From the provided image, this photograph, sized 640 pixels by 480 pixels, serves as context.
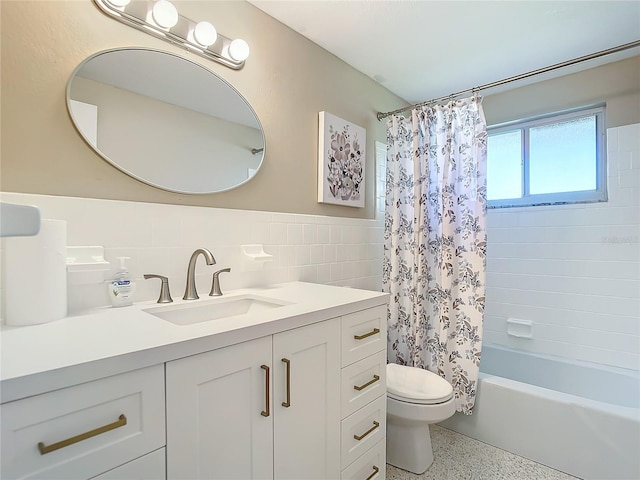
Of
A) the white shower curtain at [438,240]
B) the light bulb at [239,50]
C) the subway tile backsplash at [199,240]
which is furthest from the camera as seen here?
the white shower curtain at [438,240]

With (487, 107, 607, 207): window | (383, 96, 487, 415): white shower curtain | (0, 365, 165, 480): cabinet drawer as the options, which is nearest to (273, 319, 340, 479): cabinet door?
(0, 365, 165, 480): cabinet drawer

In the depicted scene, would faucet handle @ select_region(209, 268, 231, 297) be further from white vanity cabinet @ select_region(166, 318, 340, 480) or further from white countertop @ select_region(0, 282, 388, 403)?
white vanity cabinet @ select_region(166, 318, 340, 480)

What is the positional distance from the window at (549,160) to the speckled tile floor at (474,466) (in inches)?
67.6

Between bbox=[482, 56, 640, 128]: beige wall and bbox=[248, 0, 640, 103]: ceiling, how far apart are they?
0.25 feet

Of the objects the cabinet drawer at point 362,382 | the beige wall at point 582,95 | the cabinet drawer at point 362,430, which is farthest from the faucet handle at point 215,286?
the beige wall at point 582,95

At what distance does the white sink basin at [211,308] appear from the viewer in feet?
3.84

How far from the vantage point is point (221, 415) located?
831 mm

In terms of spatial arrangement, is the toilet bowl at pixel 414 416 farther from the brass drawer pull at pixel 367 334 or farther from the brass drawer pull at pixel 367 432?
the brass drawer pull at pixel 367 334

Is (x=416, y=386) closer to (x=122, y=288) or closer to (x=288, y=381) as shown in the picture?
(x=288, y=381)

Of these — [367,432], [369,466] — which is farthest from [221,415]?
[369,466]

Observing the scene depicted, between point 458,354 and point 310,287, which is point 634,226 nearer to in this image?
point 458,354

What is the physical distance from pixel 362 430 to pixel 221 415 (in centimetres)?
71

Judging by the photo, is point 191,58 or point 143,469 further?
point 191,58

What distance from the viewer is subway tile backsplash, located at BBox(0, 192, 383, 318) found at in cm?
108
